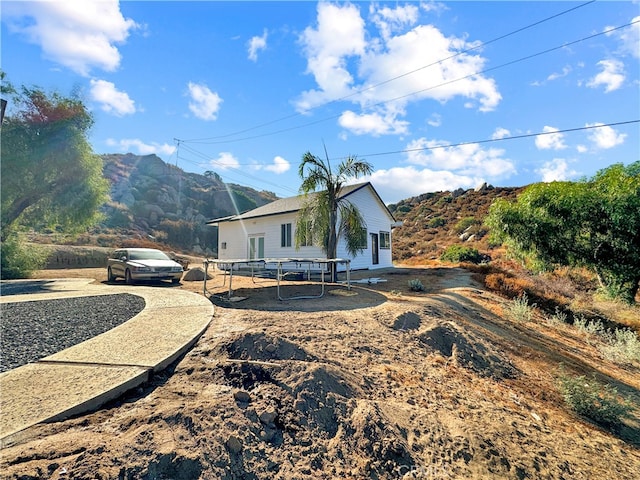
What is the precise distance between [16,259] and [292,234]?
513 inches

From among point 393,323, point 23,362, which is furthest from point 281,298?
point 23,362

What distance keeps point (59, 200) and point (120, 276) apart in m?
5.70

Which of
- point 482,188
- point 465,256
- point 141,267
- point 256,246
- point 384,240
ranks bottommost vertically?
point 465,256

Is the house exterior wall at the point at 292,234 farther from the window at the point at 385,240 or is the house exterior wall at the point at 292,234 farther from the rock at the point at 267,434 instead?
the rock at the point at 267,434

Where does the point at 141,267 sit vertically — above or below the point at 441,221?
below

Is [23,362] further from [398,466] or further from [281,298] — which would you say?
[281,298]

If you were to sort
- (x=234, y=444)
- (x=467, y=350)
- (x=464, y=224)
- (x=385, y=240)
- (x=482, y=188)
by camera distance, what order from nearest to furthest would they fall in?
1. (x=234, y=444)
2. (x=467, y=350)
3. (x=385, y=240)
4. (x=464, y=224)
5. (x=482, y=188)

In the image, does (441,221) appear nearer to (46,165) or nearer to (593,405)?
(593,405)

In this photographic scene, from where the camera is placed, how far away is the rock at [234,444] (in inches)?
103

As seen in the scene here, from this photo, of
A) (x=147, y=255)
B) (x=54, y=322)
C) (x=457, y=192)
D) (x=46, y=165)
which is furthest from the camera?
(x=457, y=192)

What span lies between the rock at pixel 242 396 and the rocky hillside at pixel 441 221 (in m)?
25.5

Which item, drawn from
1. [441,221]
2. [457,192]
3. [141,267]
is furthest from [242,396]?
[457,192]

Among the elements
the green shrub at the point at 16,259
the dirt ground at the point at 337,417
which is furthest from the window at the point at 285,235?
the green shrub at the point at 16,259

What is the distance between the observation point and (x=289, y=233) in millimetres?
17719
